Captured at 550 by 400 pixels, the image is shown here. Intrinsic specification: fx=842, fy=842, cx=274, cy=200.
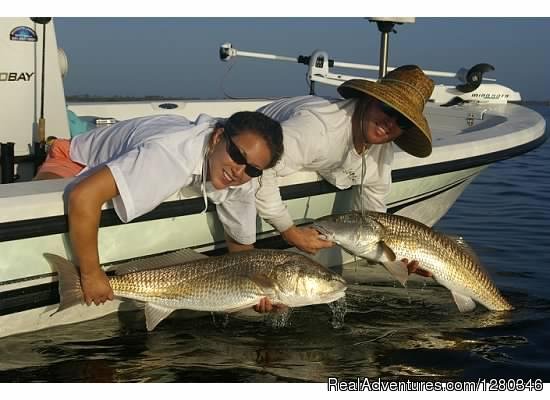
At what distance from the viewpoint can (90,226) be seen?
14.2 feet

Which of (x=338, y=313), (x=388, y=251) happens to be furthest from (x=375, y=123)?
(x=338, y=313)

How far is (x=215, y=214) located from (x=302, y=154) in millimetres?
677

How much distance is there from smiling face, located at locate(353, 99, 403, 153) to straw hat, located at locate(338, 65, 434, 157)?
0.28ft

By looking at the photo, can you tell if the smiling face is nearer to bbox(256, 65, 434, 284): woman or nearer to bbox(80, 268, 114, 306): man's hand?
bbox(256, 65, 434, 284): woman

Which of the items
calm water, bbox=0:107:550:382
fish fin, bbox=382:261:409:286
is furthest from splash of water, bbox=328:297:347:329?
fish fin, bbox=382:261:409:286

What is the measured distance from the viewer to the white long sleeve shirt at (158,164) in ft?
14.1

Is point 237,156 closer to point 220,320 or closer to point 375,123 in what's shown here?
point 375,123

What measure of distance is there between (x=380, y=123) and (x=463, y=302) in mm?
1416

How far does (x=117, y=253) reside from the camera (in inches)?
193

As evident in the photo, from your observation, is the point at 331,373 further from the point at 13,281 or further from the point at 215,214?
the point at 13,281

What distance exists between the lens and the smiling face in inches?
202

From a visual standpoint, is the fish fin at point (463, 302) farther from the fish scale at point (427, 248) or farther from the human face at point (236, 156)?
the human face at point (236, 156)

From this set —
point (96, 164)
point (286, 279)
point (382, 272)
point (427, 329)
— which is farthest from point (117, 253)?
point (382, 272)

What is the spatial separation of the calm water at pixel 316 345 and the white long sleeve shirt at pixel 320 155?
2.45 feet
